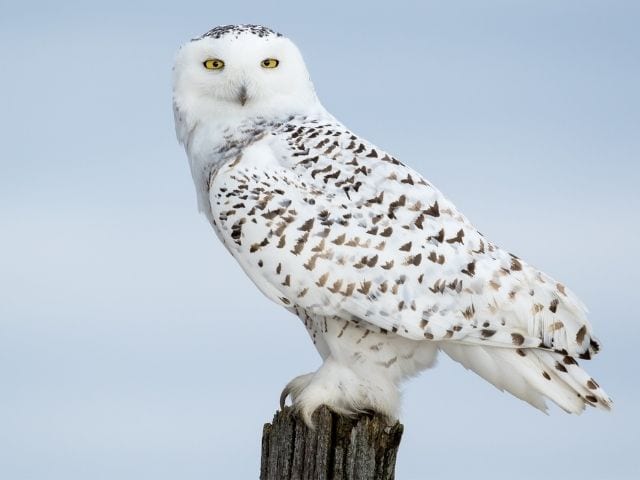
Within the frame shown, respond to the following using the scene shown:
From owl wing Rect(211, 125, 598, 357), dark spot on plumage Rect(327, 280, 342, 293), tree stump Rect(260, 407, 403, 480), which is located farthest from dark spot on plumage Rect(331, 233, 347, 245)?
tree stump Rect(260, 407, 403, 480)

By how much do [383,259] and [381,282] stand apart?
14 centimetres

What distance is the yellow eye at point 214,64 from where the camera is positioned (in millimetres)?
7809

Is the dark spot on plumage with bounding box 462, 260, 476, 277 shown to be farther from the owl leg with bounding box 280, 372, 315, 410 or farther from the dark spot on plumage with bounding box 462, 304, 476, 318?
the owl leg with bounding box 280, 372, 315, 410

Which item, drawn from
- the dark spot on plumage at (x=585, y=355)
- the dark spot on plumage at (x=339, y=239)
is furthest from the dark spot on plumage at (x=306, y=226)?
the dark spot on plumage at (x=585, y=355)

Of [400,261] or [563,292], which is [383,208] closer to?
[400,261]

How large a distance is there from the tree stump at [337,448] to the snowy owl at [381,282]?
0.31ft

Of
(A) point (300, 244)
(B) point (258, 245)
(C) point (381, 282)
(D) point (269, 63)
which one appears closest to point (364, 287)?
(C) point (381, 282)

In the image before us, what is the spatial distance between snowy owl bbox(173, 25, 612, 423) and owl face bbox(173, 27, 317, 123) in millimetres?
361

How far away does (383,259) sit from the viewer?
716 cm

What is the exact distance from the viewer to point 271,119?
7824mm

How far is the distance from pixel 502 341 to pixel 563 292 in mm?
482

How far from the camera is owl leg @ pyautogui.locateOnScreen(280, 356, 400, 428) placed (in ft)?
23.7

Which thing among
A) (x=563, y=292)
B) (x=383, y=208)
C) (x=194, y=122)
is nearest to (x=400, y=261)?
(x=383, y=208)

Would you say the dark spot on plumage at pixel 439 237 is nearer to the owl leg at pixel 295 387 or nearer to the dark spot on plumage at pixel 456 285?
the dark spot on plumage at pixel 456 285
